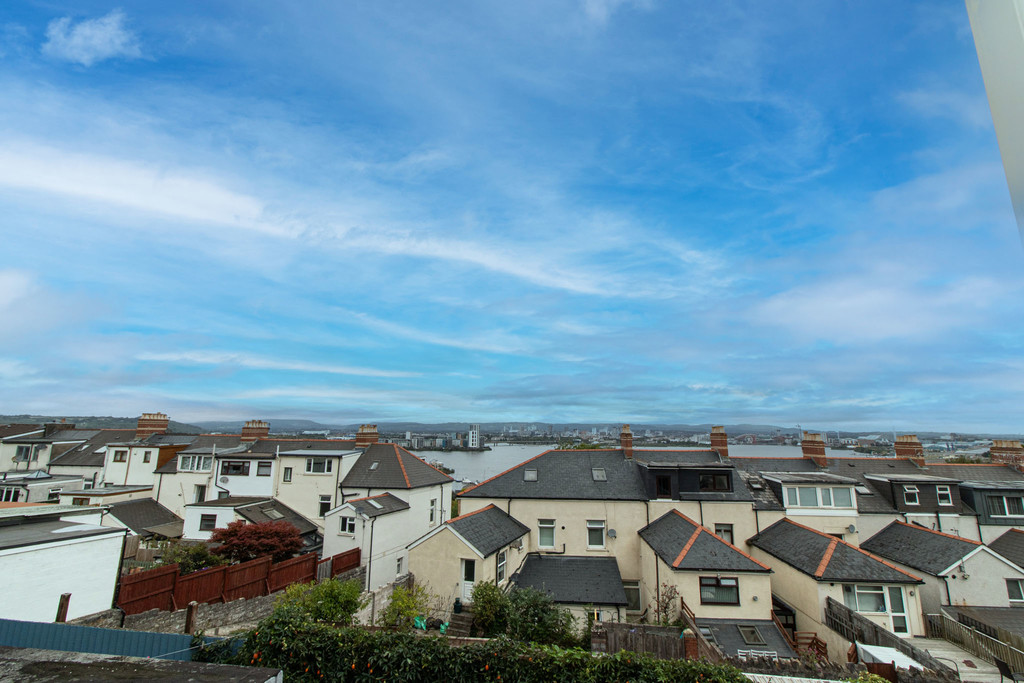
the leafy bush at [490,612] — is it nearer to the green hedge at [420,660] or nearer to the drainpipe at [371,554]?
the green hedge at [420,660]

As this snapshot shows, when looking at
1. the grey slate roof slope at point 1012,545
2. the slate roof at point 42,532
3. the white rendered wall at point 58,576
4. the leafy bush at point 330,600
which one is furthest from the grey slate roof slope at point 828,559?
the slate roof at point 42,532

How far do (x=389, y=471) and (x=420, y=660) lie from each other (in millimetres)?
19806

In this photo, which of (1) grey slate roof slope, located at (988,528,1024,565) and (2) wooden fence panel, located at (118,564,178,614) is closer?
(2) wooden fence panel, located at (118,564,178,614)

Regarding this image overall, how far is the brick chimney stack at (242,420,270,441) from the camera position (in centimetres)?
3419

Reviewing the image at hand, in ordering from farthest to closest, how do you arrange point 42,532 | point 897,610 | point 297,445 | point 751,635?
point 297,445 → point 897,610 → point 751,635 → point 42,532

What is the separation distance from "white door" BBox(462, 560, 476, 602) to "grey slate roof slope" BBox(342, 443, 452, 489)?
8817 mm

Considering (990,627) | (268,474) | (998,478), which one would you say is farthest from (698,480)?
(268,474)

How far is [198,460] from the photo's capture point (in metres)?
29.9

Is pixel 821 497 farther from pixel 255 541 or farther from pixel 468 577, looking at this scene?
pixel 255 541

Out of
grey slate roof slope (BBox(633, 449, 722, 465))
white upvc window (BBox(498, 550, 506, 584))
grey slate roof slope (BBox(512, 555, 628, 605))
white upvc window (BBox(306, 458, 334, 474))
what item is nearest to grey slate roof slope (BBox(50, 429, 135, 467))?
white upvc window (BBox(306, 458, 334, 474))

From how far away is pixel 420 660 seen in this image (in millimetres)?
8719

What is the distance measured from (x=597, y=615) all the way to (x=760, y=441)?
70.4m

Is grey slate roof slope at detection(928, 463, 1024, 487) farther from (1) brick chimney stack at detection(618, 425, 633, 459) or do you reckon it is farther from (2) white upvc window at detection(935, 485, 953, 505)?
(1) brick chimney stack at detection(618, 425, 633, 459)

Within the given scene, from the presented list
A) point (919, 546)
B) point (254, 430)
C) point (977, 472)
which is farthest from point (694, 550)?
point (254, 430)
